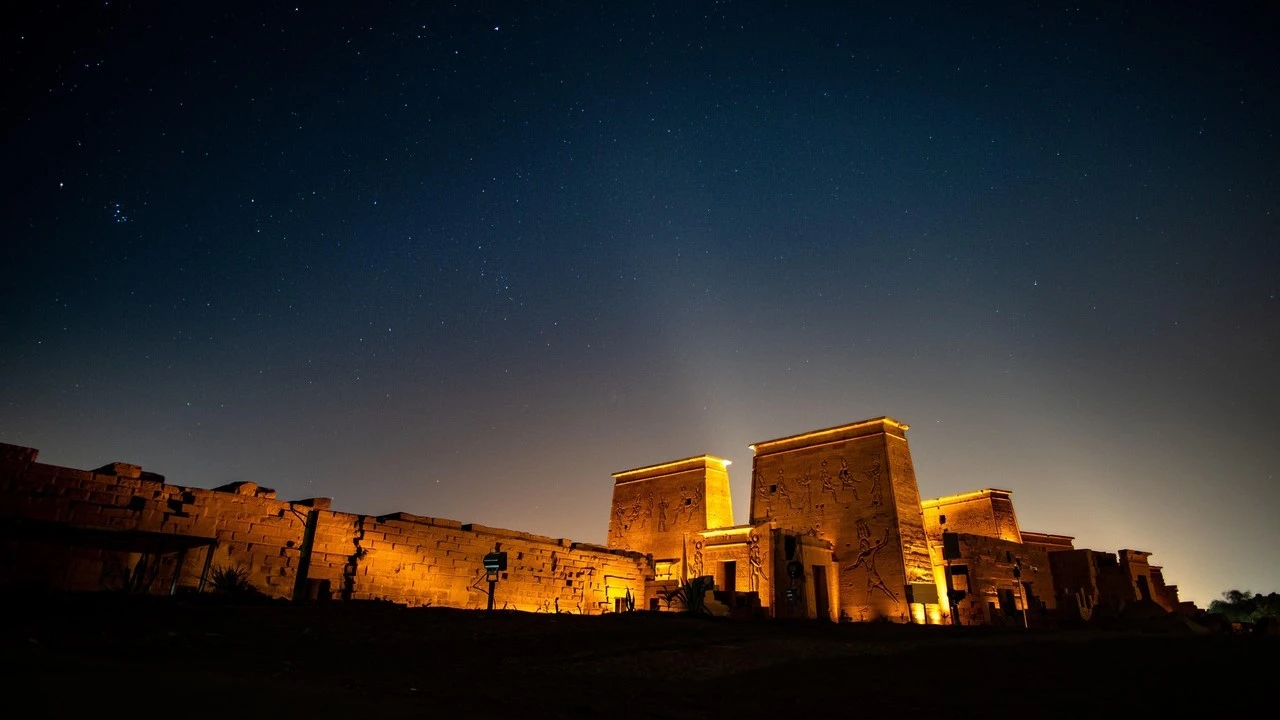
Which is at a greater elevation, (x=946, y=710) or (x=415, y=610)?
(x=415, y=610)

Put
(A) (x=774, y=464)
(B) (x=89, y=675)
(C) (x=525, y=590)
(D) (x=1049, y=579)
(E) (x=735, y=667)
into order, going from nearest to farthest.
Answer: (B) (x=89, y=675)
(E) (x=735, y=667)
(C) (x=525, y=590)
(D) (x=1049, y=579)
(A) (x=774, y=464)

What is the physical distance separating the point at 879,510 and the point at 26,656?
26.8 meters

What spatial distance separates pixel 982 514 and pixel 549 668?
104 ft

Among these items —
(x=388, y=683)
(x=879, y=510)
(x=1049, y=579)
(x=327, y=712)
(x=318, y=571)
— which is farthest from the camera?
(x=1049, y=579)

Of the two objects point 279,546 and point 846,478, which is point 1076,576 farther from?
point 279,546

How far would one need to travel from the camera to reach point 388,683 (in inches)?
290

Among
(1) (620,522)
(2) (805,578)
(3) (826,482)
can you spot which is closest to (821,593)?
(2) (805,578)

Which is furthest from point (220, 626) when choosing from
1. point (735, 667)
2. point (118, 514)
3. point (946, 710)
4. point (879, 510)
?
point (879, 510)

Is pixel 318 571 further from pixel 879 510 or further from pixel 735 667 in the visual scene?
pixel 879 510

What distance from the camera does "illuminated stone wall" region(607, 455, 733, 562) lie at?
112 feet

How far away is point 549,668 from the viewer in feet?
30.6

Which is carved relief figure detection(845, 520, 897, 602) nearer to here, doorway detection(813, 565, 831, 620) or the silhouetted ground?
doorway detection(813, 565, 831, 620)

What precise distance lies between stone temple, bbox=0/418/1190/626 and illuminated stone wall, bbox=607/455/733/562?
96 mm

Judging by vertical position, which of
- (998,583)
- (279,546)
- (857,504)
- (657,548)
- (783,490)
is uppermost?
(783,490)
